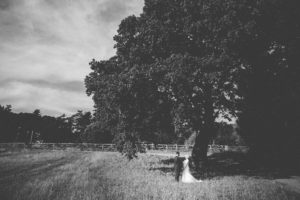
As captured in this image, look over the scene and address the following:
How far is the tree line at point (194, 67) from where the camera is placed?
63.6 ft

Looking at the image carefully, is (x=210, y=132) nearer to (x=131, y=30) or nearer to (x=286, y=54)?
(x=286, y=54)

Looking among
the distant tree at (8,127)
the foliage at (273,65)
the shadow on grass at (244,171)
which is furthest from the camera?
the distant tree at (8,127)

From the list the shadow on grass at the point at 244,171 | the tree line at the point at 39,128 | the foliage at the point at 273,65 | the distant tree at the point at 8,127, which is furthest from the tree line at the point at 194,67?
the distant tree at the point at 8,127

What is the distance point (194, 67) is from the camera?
760 inches

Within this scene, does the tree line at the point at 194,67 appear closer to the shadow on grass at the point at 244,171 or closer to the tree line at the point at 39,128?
the shadow on grass at the point at 244,171

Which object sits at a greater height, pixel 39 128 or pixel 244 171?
pixel 39 128

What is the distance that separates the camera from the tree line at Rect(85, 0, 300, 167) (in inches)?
763

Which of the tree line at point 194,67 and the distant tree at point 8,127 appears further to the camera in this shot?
the distant tree at point 8,127

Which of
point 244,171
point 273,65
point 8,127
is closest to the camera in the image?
point 273,65

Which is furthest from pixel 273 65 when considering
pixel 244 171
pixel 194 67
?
pixel 244 171

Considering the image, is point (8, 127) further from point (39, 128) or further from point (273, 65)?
point (273, 65)

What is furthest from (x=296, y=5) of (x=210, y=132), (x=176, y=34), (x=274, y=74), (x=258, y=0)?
(x=210, y=132)

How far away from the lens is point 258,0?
802 inches

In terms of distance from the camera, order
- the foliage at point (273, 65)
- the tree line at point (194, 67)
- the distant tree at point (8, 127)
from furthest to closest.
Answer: the distant tree at point (8, 127)
the foliage at point (273, 65)
the tree line at point (194, 67)
